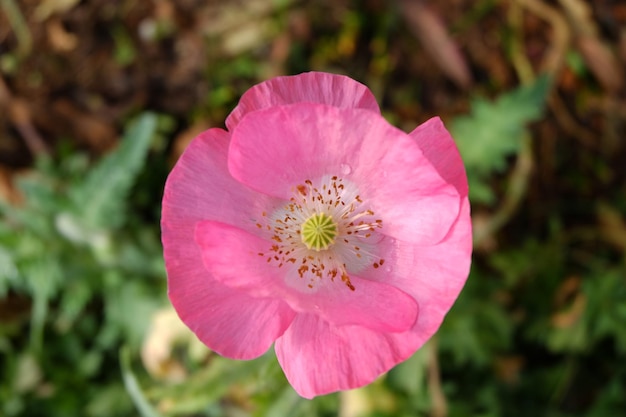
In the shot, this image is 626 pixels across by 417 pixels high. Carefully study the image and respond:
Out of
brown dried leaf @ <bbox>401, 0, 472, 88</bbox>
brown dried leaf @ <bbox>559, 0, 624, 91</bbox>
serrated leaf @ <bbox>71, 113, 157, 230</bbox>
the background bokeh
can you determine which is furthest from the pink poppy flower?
brown dried leaf @ <bbox>559, 0, 624, 91</bbox>

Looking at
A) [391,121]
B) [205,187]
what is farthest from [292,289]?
[391,121]

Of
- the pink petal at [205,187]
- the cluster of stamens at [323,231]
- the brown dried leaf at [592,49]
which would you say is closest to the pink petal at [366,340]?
the cluster of stamens at [323,231]

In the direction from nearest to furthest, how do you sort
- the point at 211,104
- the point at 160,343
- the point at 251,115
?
the point at 251,115 < the point at 160,343 < the point at 211,104

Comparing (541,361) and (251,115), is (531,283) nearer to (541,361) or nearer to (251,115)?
(541,361)

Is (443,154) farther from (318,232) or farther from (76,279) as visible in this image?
(76,279)

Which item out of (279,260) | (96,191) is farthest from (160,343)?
(279,260)

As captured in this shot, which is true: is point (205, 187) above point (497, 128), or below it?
above

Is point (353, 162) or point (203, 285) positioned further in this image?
point (353, 162)
